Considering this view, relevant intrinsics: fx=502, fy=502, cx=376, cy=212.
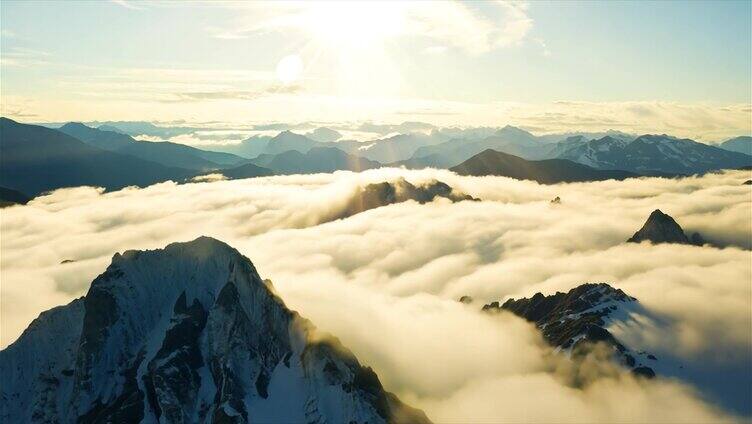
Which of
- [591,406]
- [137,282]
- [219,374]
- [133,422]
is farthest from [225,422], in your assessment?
[591,406]

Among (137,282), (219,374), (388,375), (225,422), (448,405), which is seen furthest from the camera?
(388,375)

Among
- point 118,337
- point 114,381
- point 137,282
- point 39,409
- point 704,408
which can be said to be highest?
point 137,282

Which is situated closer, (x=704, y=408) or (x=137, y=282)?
(x=137, y=282)

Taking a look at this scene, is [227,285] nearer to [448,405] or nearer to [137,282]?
[137,282]

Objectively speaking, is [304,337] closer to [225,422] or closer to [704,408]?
[225,422]

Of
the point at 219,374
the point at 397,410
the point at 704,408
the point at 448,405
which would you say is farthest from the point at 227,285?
the point at 704,408

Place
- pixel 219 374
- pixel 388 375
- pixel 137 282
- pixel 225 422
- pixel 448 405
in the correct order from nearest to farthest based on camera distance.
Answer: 1. pixel 225 422
2. pixel 219 374
3. pixel 137 282
4. pixel 448 405
5. pixel 388 375

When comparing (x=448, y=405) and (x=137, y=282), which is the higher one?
(x=137, y=282)
